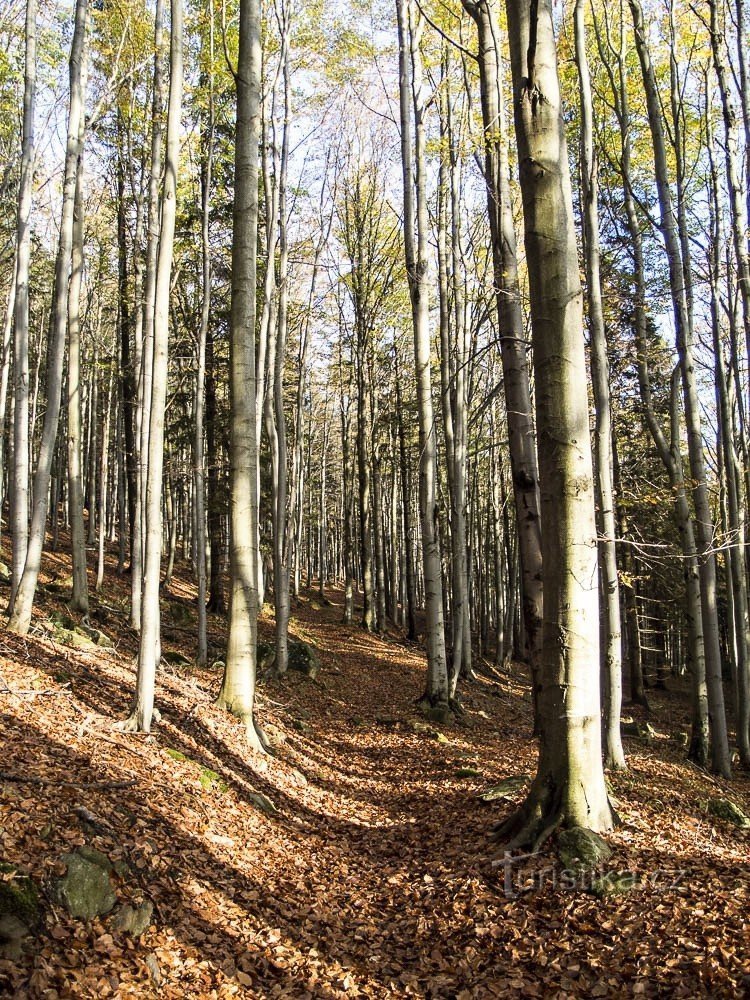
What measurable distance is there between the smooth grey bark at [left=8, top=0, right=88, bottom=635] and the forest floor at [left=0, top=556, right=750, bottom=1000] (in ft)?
2.03

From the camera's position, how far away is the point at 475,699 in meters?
13.8

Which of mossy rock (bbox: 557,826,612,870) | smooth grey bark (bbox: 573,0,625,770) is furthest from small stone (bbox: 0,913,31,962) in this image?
smooth grey bark (bbox: 573,0,625,770)

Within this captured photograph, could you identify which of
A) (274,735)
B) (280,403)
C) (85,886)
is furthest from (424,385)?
(85,886)

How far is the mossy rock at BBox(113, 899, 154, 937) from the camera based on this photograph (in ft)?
11.8

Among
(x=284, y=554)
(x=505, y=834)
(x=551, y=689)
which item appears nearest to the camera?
(x=551, y=689)

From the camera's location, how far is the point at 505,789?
629 centimetres

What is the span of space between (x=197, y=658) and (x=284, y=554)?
8.86 feet

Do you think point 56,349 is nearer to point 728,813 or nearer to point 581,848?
point 581,848

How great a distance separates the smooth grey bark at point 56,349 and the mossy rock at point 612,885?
745cm

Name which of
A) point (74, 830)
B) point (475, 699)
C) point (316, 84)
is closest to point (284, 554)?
point (475, 699)

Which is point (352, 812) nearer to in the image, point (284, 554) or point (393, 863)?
point (393, 863)

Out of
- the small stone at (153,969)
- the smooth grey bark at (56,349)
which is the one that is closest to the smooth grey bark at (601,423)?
the small stone at (153,969)

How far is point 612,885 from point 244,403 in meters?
5.87

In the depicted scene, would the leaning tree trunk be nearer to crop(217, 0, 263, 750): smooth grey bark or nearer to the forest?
the forest
